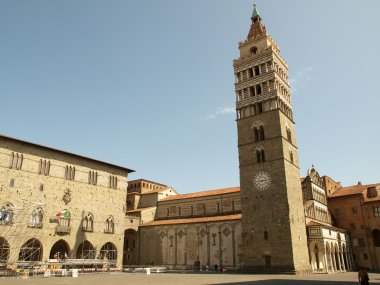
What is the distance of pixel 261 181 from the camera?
35000 mm

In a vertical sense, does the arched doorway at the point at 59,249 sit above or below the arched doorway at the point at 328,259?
above

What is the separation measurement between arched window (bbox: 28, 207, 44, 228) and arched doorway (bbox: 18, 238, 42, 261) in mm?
1388

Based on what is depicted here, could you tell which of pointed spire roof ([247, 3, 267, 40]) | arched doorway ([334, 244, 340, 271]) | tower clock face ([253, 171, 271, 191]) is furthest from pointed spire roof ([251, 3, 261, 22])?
arched doorway ([334, 244, 340, 271])

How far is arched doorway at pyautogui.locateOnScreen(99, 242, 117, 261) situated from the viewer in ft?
129

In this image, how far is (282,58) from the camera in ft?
137

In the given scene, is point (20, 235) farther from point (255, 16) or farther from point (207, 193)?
point (255, 16)

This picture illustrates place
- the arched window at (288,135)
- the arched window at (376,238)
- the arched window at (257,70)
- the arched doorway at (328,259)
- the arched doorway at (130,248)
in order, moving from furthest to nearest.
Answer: the arched doorway at (130,248) → the arched window at (376,238) → the arched window at (257,70) → the arched window at (288,135) → the arched doorway at (328,259)

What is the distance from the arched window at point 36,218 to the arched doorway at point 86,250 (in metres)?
5.89

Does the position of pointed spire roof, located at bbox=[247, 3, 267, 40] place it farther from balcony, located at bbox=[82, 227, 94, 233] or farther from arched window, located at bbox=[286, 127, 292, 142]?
balcony, located at bbox=[82, 227, 94, 233]

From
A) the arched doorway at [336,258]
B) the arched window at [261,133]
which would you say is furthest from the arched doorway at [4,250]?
the arched doorway at [336,258]

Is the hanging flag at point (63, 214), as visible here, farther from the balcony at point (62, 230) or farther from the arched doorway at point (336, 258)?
the arched doorway at point (336, 258)

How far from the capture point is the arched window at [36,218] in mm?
31973

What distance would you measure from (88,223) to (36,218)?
6.20m

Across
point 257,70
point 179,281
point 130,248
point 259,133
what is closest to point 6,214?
point 179,281
